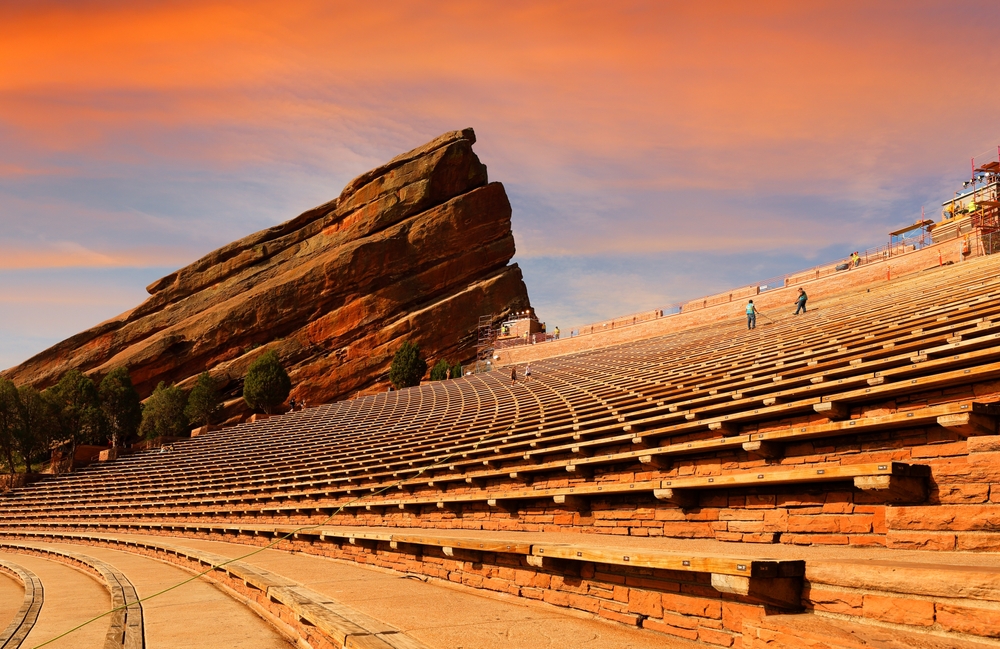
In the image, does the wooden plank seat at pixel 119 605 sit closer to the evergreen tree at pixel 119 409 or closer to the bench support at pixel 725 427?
the bench support at pixel 725 427

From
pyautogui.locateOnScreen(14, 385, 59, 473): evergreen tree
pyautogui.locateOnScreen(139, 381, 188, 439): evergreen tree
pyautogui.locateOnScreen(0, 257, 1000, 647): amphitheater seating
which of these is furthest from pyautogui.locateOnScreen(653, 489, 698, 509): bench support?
pyautogui.locateOnScreen(139, 381, 188, 439): evergreen tree

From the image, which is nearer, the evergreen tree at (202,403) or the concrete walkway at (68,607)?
the concrete walkway at (68,607)

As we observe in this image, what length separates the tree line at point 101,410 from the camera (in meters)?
34.4

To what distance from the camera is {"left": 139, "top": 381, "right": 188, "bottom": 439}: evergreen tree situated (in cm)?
4228

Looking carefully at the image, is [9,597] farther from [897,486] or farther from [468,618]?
[897,486]

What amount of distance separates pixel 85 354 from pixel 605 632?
60653 millimetres

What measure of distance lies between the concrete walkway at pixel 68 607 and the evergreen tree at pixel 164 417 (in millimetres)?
31146

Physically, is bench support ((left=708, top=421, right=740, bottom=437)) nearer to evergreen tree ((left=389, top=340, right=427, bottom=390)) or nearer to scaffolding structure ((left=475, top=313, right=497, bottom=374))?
evergreen tree ((left=389, top=340, right=427, bottom=390))

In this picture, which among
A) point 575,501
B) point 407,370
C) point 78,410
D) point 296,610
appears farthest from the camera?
point 407,370

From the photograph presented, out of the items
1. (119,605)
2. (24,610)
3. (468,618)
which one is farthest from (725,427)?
(24,610)

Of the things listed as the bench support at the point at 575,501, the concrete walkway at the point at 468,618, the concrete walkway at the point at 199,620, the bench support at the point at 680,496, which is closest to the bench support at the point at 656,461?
the bench support at the point at 575,501

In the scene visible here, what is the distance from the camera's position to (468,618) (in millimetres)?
4625

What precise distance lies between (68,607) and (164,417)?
124 feet

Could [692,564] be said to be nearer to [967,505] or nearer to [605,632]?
[605,632]
